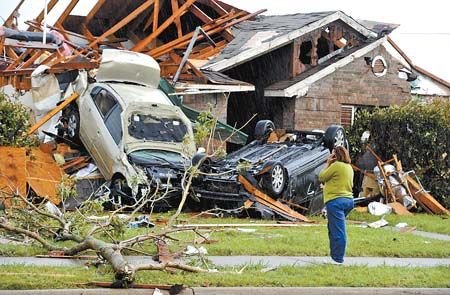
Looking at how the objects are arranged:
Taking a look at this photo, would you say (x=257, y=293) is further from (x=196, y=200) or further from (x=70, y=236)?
(x=196, y=200)

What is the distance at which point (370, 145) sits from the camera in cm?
2033

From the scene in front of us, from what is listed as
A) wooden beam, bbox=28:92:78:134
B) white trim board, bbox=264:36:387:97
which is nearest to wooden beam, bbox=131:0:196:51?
white trim board, bbox=264:36:387:97

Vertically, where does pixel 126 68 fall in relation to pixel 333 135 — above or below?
above

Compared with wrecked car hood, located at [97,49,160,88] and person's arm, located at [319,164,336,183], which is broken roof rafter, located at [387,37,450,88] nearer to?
wrecked car hood, located at [97,49,160,88]

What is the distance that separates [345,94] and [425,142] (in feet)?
13.1

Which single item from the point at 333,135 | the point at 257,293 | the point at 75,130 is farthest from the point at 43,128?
the point at 257,293

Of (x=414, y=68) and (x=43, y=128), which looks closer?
(x=43, y=128)

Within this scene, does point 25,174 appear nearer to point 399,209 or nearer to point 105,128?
point 105,128

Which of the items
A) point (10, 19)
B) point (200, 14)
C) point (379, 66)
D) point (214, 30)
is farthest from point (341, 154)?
point (10, 19)

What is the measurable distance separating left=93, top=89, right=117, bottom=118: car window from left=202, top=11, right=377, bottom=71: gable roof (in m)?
4.34

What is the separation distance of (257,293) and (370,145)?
39.6 feet

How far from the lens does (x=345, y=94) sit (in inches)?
903

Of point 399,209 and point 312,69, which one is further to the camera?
point 312,69

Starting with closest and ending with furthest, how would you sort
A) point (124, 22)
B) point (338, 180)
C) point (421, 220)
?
1. point (338, 180)
2. point (421, 220)
3. point (124, 22)
